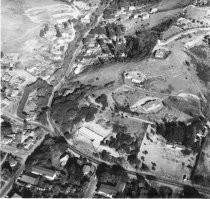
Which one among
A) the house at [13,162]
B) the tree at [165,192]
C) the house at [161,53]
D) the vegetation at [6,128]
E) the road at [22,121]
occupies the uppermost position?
the house at [161,53]

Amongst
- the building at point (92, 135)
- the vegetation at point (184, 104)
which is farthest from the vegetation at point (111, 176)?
the vegetation at point (184, 104)

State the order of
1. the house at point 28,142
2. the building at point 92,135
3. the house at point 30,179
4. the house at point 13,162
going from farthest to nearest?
1. the house at point 28,142
2. the building at point 92,135
3. the house at point 13,162
4. the house at point 30,179

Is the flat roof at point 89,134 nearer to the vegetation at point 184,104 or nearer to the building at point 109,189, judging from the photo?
the building at point 109,189

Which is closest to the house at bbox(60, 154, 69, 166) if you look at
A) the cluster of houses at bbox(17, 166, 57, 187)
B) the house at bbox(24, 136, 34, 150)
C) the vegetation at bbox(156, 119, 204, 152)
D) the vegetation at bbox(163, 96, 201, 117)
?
the cluster of houses at bbox(17, 166, 57, 187)

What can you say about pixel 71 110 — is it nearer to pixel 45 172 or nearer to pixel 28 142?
pixel 28 142

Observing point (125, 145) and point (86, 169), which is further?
point (125, 145)

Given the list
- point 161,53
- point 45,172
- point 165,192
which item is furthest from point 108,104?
point 165,192
